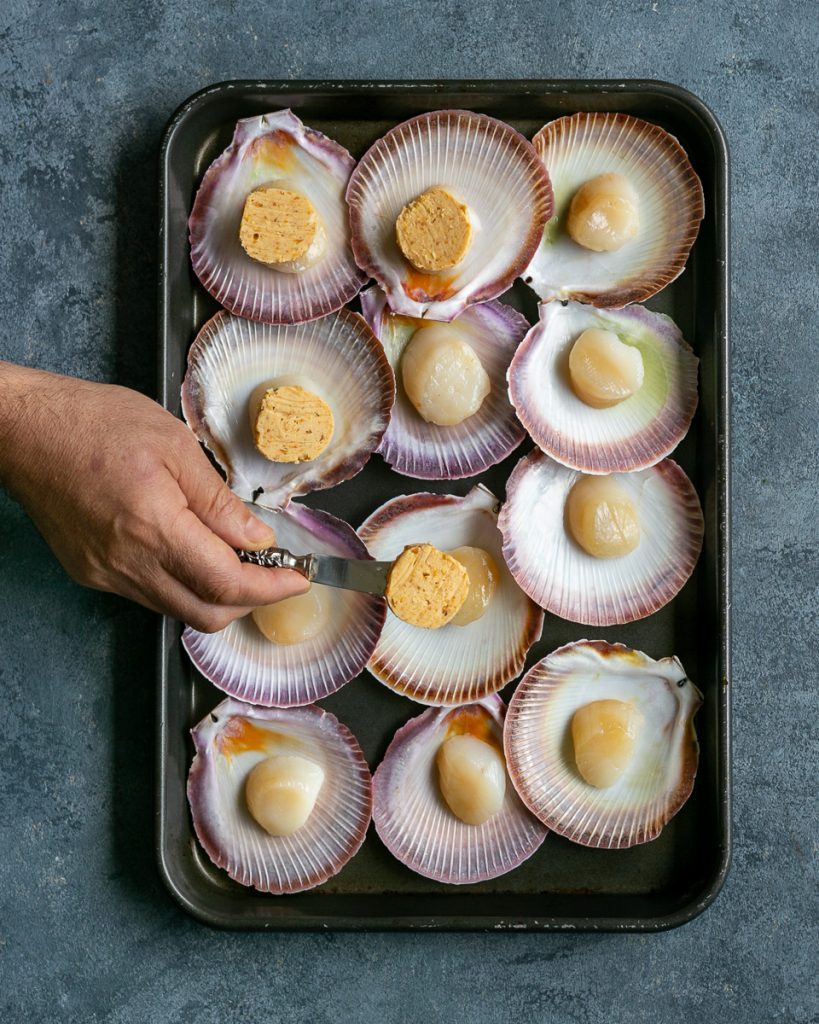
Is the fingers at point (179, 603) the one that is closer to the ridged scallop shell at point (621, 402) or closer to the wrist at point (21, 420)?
the wrist at point (21, 420)

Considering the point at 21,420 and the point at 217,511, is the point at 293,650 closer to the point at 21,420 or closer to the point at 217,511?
the point at 217,511

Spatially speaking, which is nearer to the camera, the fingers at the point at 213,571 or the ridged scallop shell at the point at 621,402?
the fingers at the point at 213,571

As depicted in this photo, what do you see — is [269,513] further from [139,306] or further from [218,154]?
[218,154]

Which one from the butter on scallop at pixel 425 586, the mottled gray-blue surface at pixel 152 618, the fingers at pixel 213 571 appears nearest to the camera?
the fingers at pixel 213 571

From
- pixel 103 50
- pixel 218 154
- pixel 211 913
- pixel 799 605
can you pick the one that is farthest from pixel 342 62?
pixel 211 913

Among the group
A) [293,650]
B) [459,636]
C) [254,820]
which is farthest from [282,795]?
[459,636]

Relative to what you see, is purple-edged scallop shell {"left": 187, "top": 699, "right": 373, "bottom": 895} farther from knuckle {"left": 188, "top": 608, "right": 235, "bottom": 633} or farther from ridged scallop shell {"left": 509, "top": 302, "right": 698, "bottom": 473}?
ridged scallop shell {"left": 509, "top": 302, "right": 698, "bottom": 473}

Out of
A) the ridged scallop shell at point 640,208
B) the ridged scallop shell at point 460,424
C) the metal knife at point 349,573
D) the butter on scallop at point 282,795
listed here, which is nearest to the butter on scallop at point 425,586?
the metal knife at point 349,573
